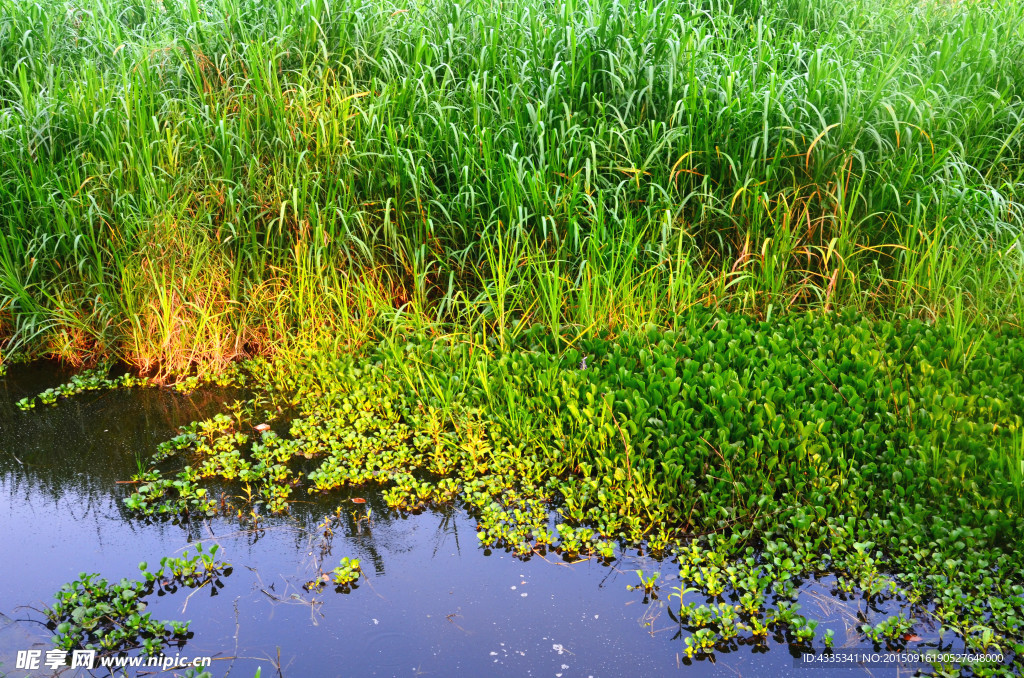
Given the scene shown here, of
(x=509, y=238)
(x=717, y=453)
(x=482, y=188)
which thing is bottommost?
(x=717, y=453)

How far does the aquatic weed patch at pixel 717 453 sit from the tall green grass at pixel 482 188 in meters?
0.40

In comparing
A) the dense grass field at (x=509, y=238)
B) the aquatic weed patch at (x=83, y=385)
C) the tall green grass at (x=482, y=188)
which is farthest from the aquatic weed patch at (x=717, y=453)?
the aquatic weed patch at (x=83, y=385)

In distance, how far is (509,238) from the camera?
4.36 metres

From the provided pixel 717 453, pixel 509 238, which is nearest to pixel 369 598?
pixel 717 453

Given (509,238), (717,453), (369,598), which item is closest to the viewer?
(369,598)

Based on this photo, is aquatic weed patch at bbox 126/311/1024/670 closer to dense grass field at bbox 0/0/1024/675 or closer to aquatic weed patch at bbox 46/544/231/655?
dense grass field at bbox 0/0/1024/675

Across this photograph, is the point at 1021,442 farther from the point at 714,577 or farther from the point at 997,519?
the point at 714,577

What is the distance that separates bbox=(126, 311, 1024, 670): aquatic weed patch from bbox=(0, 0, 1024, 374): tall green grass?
0.40m

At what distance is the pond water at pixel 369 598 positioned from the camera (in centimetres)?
250

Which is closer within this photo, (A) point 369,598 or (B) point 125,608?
(B) point 125,608

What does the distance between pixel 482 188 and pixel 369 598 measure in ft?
8.59

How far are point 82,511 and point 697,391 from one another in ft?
9.18
